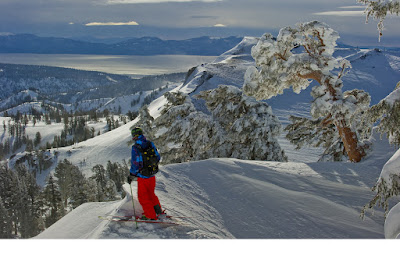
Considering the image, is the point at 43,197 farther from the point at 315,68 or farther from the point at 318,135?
the point at 315,68

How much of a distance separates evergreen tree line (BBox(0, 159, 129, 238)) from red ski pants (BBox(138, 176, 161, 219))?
1882 cm

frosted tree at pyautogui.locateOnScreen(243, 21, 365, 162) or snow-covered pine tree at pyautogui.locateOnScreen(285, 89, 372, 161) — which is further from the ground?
frosted tree at pyautogui.locateOnScreen(243, 21, 365, 162)

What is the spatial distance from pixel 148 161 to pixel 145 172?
0.22 metres

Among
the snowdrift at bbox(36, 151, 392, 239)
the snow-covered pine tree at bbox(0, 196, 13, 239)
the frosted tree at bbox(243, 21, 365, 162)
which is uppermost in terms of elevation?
the frosted tree at bbox(243, 21, 365, 162)

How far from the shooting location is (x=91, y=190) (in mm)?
37688

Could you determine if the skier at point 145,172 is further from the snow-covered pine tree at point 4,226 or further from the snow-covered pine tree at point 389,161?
the snow-covered pine tree at point 4,226

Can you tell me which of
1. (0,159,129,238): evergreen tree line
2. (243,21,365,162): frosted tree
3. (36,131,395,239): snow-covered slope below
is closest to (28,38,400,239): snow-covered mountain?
(36,131,395,239): snow-covered slope below

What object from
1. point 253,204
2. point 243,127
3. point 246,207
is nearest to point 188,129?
point 243,127

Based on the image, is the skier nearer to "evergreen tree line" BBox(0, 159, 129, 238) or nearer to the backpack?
the backpack

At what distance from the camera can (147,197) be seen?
18.0 ft

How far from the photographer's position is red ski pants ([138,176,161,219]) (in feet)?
17.6

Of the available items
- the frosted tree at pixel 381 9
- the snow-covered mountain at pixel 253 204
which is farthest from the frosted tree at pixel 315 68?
the frosted tree at pixel 381 9

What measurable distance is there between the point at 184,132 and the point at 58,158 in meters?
107
